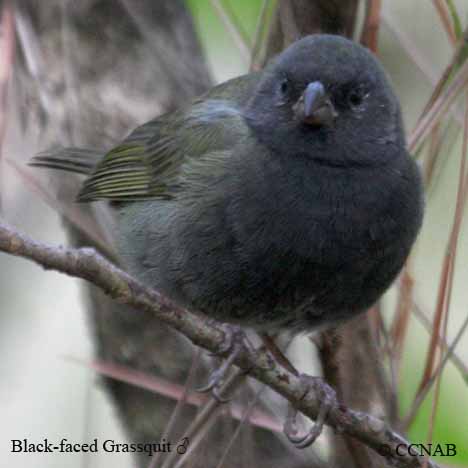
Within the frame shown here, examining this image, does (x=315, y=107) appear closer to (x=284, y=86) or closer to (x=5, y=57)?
(x=284, y=86)

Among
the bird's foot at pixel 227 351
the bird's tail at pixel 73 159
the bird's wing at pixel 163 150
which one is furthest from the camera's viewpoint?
the bird's tail at pixel 73 159

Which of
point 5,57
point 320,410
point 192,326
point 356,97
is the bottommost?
point 320,410

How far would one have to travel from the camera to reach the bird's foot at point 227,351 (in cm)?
301

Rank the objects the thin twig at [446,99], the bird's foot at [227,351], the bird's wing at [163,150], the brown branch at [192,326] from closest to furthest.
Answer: the brown branch at [192,326], the thin twig at [446,99], the bird's foot at [227,351], the bird's wing at [163,150]

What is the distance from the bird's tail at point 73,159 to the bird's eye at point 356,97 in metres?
1.29

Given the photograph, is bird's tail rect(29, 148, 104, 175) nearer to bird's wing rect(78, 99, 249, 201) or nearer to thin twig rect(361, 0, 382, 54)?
bird's wing rect(78, 99, 249, 201)

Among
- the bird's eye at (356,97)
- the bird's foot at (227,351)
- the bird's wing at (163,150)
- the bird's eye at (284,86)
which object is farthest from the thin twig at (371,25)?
the bird's foot at (227,351)

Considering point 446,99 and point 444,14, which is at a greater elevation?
point 444,14

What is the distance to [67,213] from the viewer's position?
3.72 meters

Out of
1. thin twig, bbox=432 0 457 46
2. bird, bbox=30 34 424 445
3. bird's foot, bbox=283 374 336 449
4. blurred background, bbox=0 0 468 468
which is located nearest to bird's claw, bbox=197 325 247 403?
bird, bbox=30 34 424 445

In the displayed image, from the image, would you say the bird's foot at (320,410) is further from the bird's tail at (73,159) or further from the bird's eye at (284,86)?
the bird's tail at (73,159)

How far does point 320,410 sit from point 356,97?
1.10m

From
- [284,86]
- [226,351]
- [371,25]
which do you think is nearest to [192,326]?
[226,351]

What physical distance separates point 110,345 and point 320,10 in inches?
65.5
